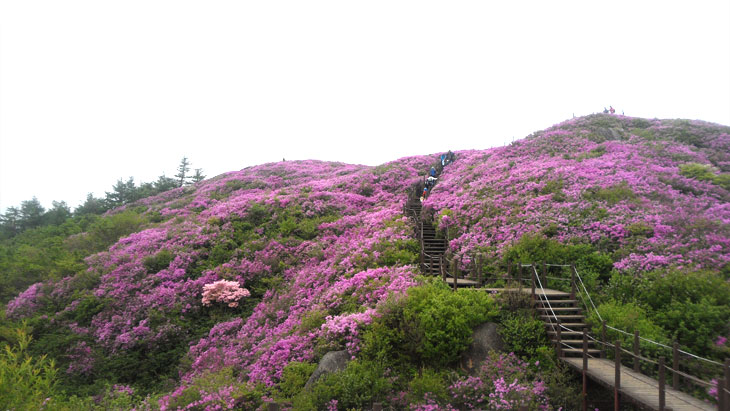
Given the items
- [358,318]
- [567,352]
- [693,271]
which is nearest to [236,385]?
[358,318]

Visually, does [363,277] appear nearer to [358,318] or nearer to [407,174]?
[358,318]

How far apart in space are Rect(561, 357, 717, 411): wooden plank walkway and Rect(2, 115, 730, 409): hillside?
684 mm

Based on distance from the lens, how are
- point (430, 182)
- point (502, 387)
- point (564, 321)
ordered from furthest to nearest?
point (430, 182) < point (564, 321) < point (502, 387)

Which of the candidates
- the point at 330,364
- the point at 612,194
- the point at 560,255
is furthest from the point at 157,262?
the point at 612,194

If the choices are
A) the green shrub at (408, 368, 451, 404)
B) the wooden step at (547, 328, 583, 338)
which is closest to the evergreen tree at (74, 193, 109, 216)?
the green shrub at (408, 368, 451, 404)

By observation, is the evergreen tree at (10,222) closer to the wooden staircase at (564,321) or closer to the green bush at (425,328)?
the green bush at (425,328)

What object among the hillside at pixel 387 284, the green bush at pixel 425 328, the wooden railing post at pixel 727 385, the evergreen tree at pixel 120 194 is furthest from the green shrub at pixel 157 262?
the evergreen tree at pixel 120 194

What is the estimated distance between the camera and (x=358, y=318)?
10164mm

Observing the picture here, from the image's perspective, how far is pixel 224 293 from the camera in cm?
1499

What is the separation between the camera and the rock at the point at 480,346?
861cm

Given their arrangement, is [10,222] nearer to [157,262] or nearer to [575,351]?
[157,262]

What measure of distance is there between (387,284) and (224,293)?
287 inches

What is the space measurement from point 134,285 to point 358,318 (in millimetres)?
12202

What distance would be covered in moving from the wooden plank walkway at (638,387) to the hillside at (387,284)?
68cm
